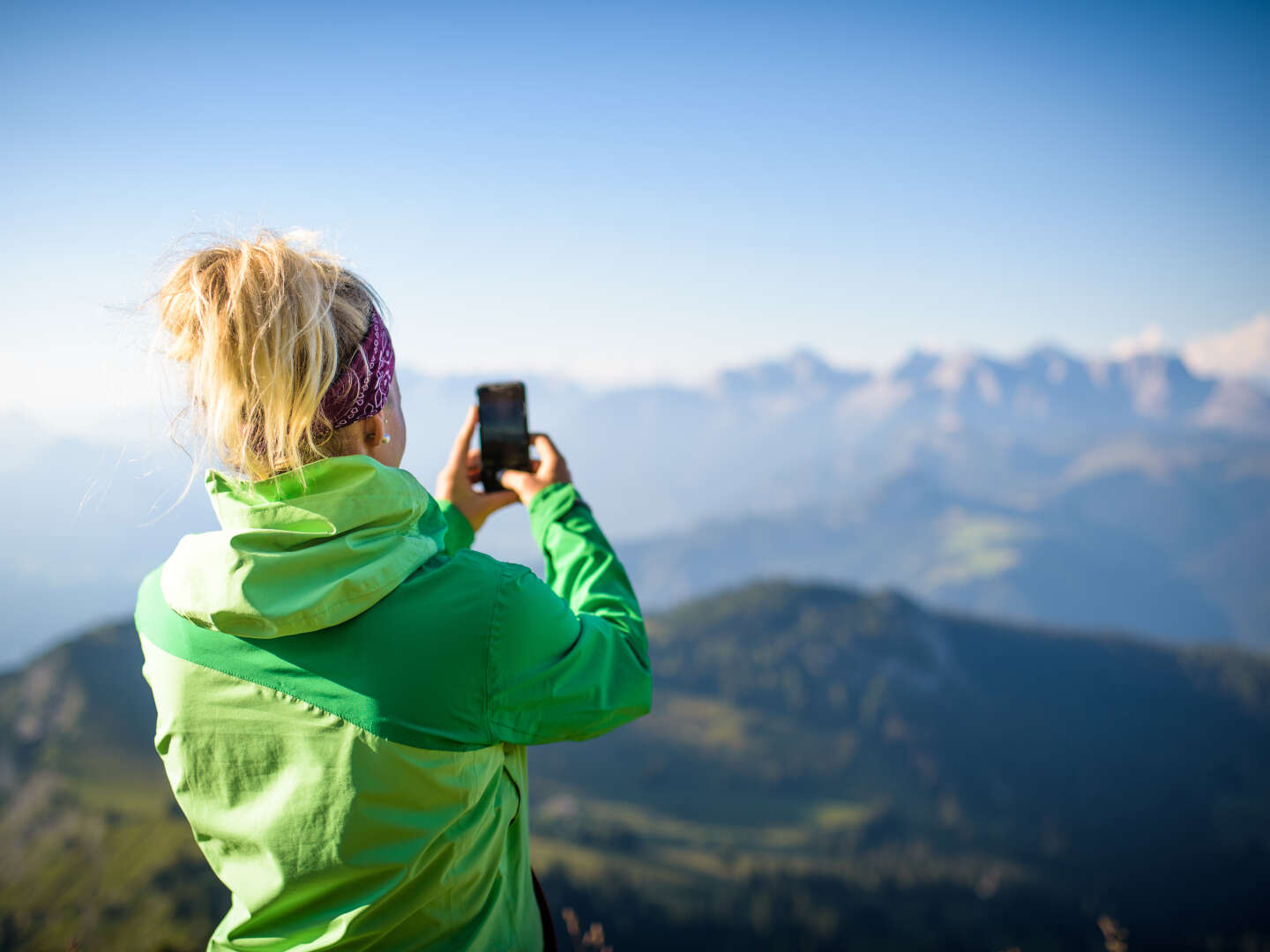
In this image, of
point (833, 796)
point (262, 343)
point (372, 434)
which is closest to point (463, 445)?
point (372, 434)

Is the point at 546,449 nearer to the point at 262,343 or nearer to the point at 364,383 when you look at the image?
the point at 364,383

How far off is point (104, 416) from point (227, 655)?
1.23 m

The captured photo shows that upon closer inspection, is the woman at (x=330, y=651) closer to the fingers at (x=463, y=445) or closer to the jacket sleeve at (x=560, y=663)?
the jacket sleeve at (x=560, y=663)

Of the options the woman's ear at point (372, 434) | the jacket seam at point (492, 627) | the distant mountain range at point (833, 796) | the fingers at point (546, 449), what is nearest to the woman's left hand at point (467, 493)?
the fingers at point (546, 449)

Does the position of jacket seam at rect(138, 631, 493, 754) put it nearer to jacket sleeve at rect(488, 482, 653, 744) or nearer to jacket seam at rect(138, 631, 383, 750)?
jacket seam at rect(138, 631, 383, 750)

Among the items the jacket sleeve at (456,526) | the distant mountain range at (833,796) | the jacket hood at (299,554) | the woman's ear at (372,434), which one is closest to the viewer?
the jacket hood at (299,554)

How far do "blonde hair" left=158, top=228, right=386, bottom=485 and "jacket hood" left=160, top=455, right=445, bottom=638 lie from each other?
0.07 meters

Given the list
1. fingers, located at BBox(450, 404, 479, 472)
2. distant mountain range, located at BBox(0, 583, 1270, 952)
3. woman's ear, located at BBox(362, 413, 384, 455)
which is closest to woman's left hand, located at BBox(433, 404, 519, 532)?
fingers, located at BBox(450, 404, 479, 472)

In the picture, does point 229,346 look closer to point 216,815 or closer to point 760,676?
point 216,815

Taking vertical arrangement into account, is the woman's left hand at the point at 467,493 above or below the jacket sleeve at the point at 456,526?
above

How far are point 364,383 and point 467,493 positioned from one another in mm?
1000

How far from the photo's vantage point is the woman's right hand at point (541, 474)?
2691 millimetres

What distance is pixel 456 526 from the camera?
9.32ft

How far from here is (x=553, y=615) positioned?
1859mm
